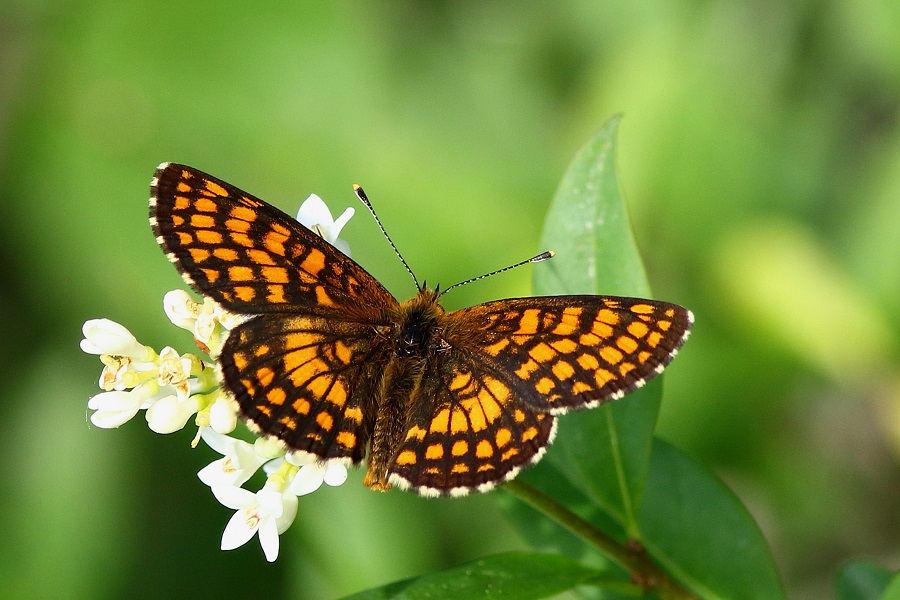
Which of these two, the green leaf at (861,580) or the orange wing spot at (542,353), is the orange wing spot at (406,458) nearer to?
the orange wing spot at (542,353)

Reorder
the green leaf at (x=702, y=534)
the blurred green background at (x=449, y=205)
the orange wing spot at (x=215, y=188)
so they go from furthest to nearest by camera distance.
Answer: the blurred green background at (x=449, y=205), the green leaf at (x=702, y=534), the orange wing spot at (x=215, y=188)

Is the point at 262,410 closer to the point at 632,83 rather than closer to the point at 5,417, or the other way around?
the point at 5,417

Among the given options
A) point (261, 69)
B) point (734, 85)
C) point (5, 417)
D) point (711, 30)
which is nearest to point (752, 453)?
point (734, 85)

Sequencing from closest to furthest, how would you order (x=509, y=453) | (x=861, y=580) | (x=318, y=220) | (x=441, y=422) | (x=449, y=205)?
(x=509, y=453) < (x=441, y=422) < (x=318, y=220) < (x=861, y=580) < (x=449, y=205)

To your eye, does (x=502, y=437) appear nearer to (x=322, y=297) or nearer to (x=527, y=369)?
(x=527, y=369)

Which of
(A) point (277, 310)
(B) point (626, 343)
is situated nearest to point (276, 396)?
(A) point (277, 310)

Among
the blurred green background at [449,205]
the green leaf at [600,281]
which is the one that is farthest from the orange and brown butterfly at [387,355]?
the blurred green background at [449,205]
